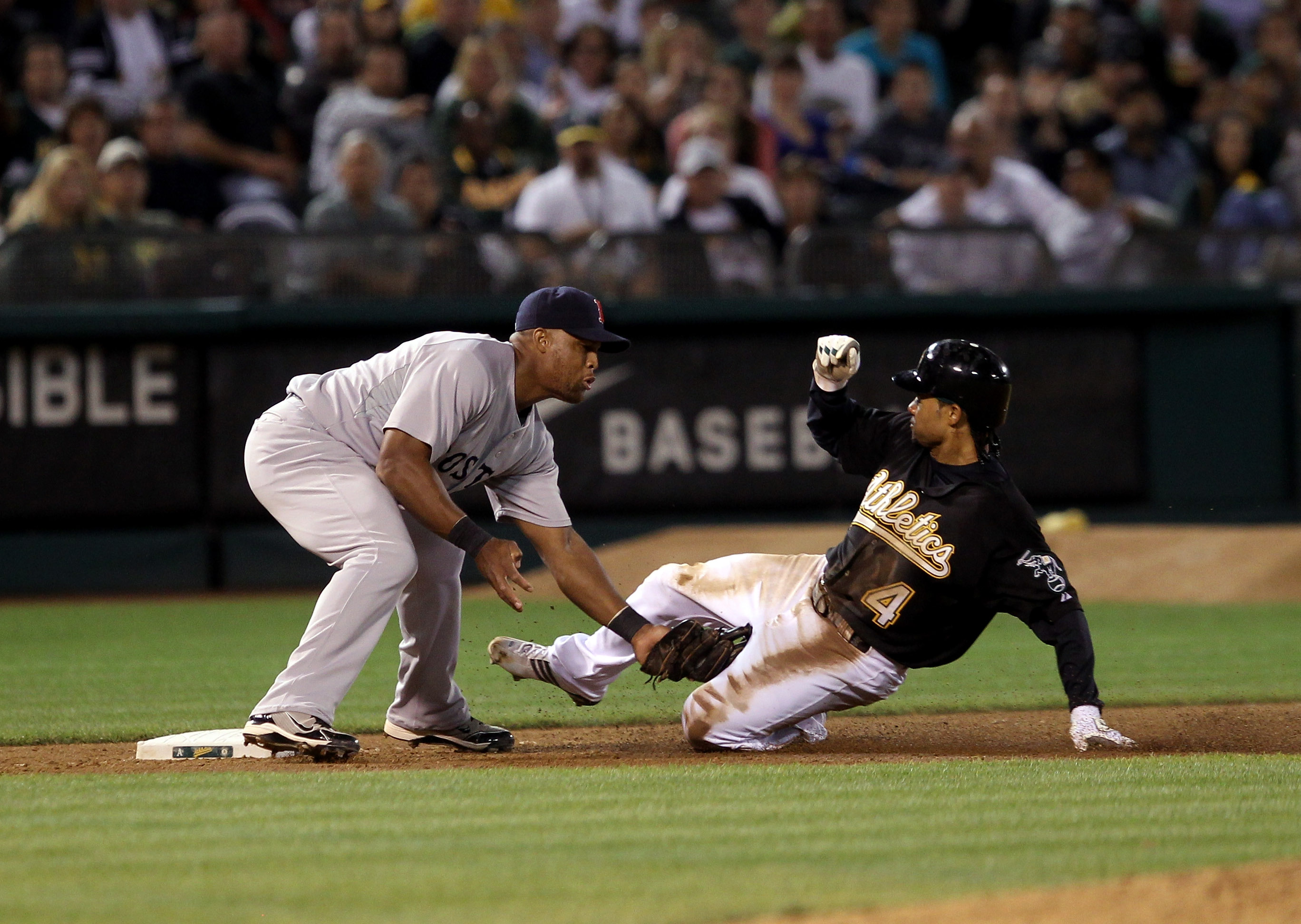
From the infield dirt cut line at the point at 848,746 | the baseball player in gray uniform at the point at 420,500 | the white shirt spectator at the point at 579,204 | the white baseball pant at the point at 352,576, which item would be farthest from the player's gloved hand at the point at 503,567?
the white shirt spectator at the point at 579,204

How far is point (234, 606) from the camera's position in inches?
432

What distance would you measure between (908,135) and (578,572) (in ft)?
29.7

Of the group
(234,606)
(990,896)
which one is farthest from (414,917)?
(234,606)

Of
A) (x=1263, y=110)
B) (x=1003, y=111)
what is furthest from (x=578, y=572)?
(x=1263, y=110)

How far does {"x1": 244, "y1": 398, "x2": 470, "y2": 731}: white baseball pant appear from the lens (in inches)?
209

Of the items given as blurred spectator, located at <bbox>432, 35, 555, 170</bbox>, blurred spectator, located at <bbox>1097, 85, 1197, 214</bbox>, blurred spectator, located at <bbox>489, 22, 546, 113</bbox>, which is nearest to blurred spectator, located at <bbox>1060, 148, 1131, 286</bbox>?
blurred spectator, located at <bbox>1097, 85, 1197, 214</bbox>

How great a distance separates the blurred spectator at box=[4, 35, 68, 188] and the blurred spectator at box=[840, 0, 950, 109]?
260 inches

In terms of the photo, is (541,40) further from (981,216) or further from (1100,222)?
(1100,222)

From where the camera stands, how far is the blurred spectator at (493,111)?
12523 millimetres

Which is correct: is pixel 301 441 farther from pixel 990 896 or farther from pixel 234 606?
pixel 234 606

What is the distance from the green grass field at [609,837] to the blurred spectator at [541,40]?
10150mm

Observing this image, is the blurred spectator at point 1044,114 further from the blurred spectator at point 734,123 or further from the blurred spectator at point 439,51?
the blurred spectator at point 439,51

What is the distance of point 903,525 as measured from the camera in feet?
18.3

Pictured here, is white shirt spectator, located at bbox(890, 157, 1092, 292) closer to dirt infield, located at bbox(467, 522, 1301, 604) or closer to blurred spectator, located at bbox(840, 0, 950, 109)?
dirt infield, located at bbox(467, 522, 1301, 604)
